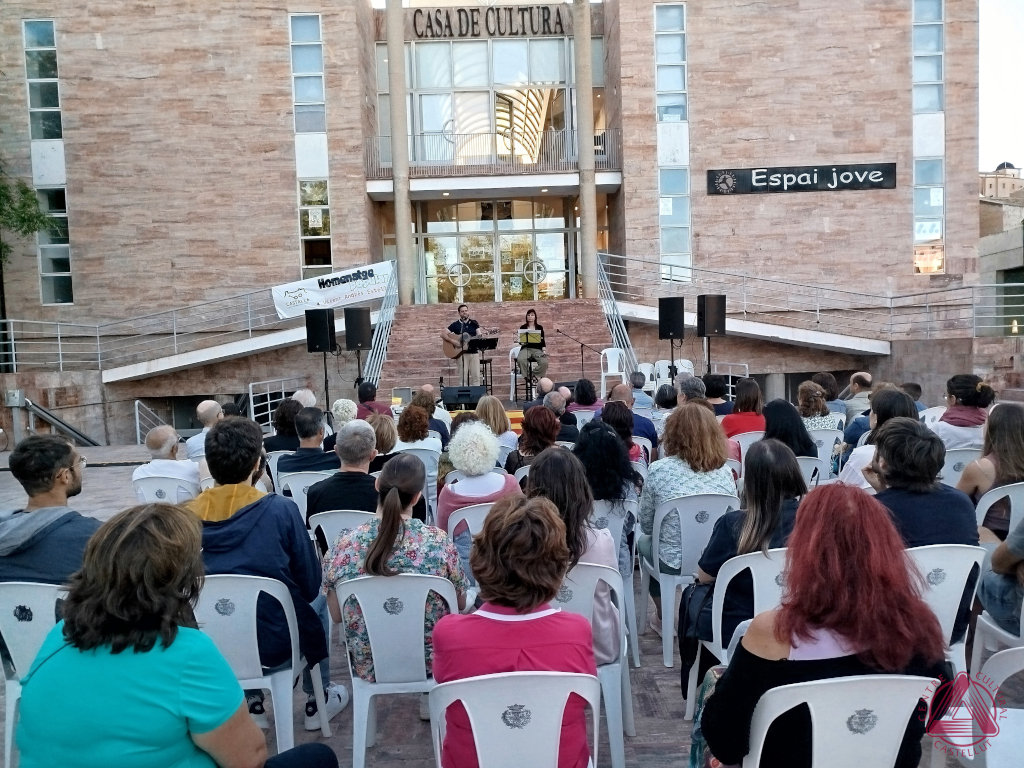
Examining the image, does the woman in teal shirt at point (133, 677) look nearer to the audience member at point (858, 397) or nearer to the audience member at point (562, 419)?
the audience member at point (562, 419)

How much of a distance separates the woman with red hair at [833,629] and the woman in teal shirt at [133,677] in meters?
1.13

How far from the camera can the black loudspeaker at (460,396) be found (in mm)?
10594

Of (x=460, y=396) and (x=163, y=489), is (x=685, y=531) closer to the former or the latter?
(x=163, y=489)

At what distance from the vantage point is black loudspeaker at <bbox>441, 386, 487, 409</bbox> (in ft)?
34.8

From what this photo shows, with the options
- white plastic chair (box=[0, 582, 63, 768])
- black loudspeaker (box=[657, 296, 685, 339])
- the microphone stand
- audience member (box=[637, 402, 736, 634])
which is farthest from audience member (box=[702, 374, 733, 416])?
the microphone stand

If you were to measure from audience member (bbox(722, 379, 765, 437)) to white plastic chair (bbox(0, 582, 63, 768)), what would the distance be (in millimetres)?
4499

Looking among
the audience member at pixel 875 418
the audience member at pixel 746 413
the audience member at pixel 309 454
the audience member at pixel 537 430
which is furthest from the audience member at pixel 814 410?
the audience member at pixel 309 454

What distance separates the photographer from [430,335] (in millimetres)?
15461

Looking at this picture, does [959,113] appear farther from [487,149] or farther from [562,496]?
[562,496]

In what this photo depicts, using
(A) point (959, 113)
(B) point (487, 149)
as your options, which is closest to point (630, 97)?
(B) point (487, 149)

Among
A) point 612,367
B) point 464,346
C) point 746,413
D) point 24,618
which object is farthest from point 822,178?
point 24,618

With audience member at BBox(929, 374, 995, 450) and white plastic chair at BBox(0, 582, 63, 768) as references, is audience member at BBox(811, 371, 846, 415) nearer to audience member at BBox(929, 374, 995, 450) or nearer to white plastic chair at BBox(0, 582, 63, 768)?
audience member at BBox(929, 374, 995, 450)

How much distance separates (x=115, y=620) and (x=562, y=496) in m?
1.68

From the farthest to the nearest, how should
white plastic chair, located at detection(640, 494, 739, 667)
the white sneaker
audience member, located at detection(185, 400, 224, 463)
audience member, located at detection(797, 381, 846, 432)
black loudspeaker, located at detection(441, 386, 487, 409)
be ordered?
1. black loudspeaker, located at detection(441, 386, 487, 409)
2. audience member, located at detection(797, 381, 846, 432)
3. audience member, located at detection(185, 400, 224, 463)
4. white plastic chair, located at detection(640, 494, 739, 667)
5. the white sneaker
